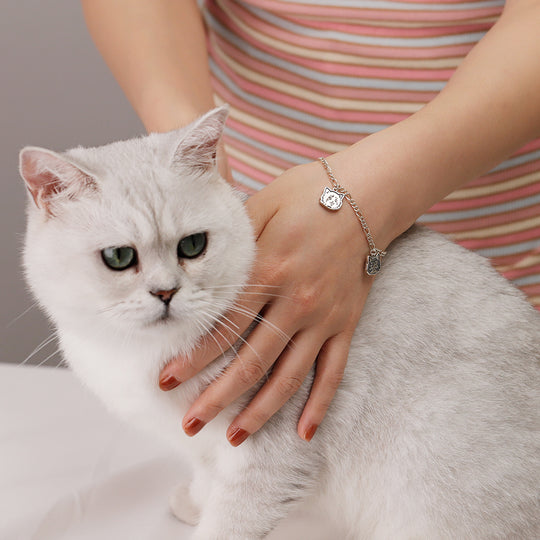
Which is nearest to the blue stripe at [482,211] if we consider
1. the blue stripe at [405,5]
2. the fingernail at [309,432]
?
the blue stripe at [405,5]

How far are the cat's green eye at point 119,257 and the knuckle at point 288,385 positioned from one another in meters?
0.28

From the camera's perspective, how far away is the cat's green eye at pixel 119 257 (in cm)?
82

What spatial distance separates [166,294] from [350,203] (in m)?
0.32

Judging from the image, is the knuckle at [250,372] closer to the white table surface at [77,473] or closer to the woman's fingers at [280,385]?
the woman's fingers at [280,385]

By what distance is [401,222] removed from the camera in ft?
3.33

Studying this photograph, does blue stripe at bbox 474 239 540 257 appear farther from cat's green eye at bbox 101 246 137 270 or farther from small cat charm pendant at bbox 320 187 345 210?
cat's green eye at bbox 101 246 137 270

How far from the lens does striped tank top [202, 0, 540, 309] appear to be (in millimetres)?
1288

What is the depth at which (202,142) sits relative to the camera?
0.90 metres

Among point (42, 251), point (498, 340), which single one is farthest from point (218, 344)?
point (498, 340)

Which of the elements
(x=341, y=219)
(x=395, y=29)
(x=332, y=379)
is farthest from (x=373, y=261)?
(x=395, y=29)

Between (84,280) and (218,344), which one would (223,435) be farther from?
(84,280)

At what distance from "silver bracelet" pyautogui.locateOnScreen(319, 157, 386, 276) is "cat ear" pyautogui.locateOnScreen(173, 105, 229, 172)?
0.59ft

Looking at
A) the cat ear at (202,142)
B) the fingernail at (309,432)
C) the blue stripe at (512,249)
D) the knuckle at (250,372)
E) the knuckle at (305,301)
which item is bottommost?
the blue stripe at (512,249)

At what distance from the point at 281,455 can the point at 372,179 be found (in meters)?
0.45
